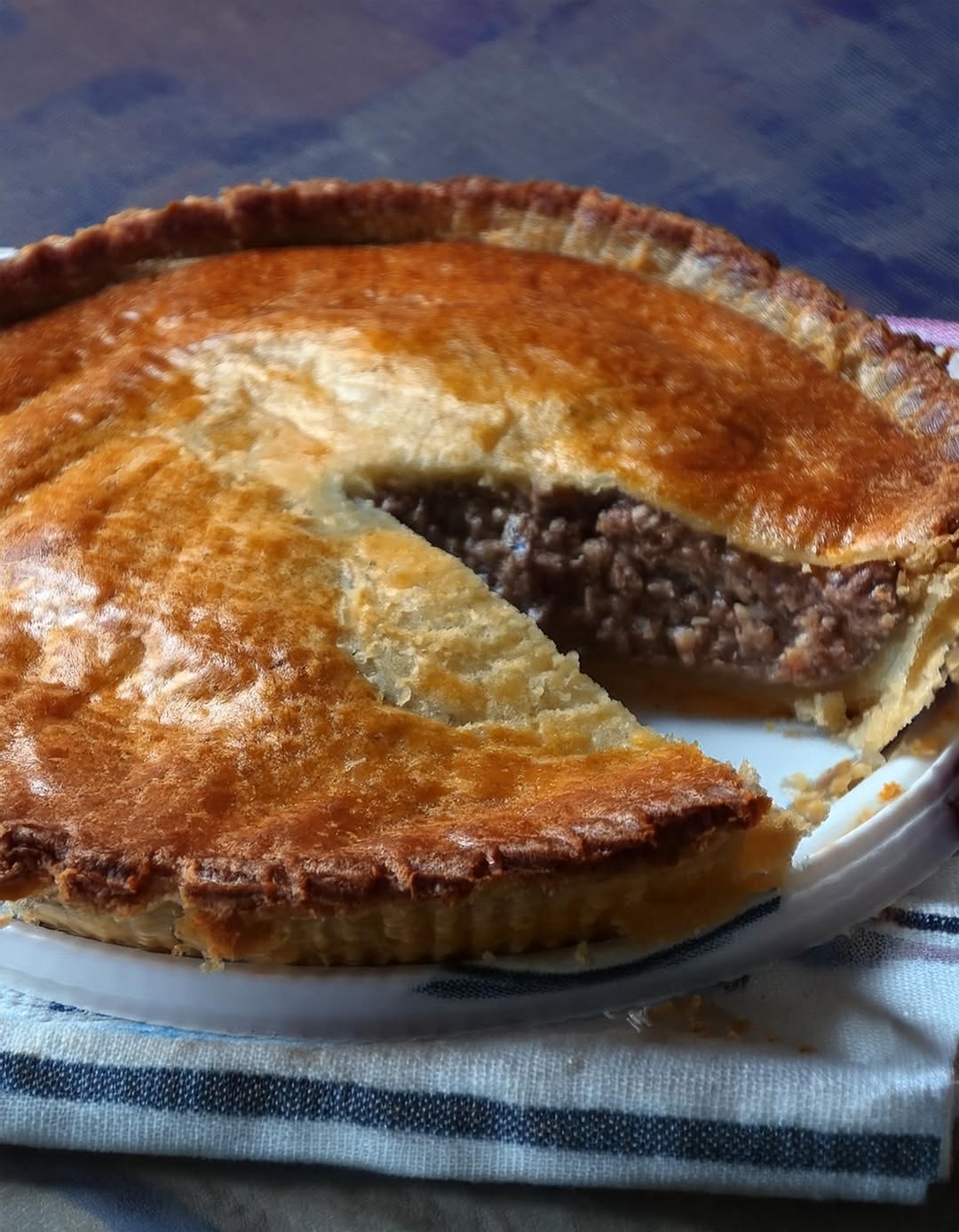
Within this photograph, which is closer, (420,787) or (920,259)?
(420,787)

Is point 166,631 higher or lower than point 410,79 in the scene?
lower

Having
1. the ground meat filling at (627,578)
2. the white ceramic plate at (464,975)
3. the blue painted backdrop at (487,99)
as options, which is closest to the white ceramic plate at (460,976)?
the white ceramic plate at (464,975)

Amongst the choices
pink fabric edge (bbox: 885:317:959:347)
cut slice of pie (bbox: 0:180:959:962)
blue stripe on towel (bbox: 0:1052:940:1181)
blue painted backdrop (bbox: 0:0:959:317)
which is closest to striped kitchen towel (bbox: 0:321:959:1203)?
blue stripe on towel (bbox: 0:1052:940:1181)

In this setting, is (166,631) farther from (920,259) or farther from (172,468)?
(920,259)

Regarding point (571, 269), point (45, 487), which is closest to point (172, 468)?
point (45, 487)

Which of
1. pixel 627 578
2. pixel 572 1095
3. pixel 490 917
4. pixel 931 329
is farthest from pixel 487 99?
pixel 572 1095

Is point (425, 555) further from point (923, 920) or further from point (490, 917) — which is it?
point (923, 920)
